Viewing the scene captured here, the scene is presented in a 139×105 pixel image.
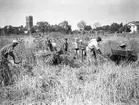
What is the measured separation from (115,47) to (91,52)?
1164 mm

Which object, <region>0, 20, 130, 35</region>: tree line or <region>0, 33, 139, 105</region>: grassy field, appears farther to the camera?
<region>0, 20, 130, 35</region>: tree line

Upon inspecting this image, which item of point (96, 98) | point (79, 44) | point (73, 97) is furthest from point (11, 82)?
point (79, 44)

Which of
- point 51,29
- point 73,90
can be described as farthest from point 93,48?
point 51,29

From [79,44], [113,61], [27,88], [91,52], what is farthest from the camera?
[79,44]

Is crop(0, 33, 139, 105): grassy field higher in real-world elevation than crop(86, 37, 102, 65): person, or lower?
lower

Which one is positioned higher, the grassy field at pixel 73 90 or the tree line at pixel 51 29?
the tree line at pixel 51 29

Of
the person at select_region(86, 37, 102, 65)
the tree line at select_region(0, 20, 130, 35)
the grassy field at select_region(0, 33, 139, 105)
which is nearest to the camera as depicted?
the grassy field at select_region(0, 33, 139, 105)

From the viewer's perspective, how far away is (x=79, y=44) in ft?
26.2

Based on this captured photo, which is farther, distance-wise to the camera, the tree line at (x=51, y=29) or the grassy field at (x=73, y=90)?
the tree line at (x=51, y=29)

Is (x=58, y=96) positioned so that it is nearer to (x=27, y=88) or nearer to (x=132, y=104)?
(x=27, y=88)

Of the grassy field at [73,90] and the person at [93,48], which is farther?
the person at [93,48]

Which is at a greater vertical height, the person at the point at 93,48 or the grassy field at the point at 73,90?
the person at the point at 93,48

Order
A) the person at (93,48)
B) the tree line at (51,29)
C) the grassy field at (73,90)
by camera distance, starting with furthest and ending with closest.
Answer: the tree line at (51,29)
the person at (93,48)
the grassy field at (73,90)

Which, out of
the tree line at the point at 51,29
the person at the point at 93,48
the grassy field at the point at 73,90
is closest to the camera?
the grassy field at the point at 73,90
